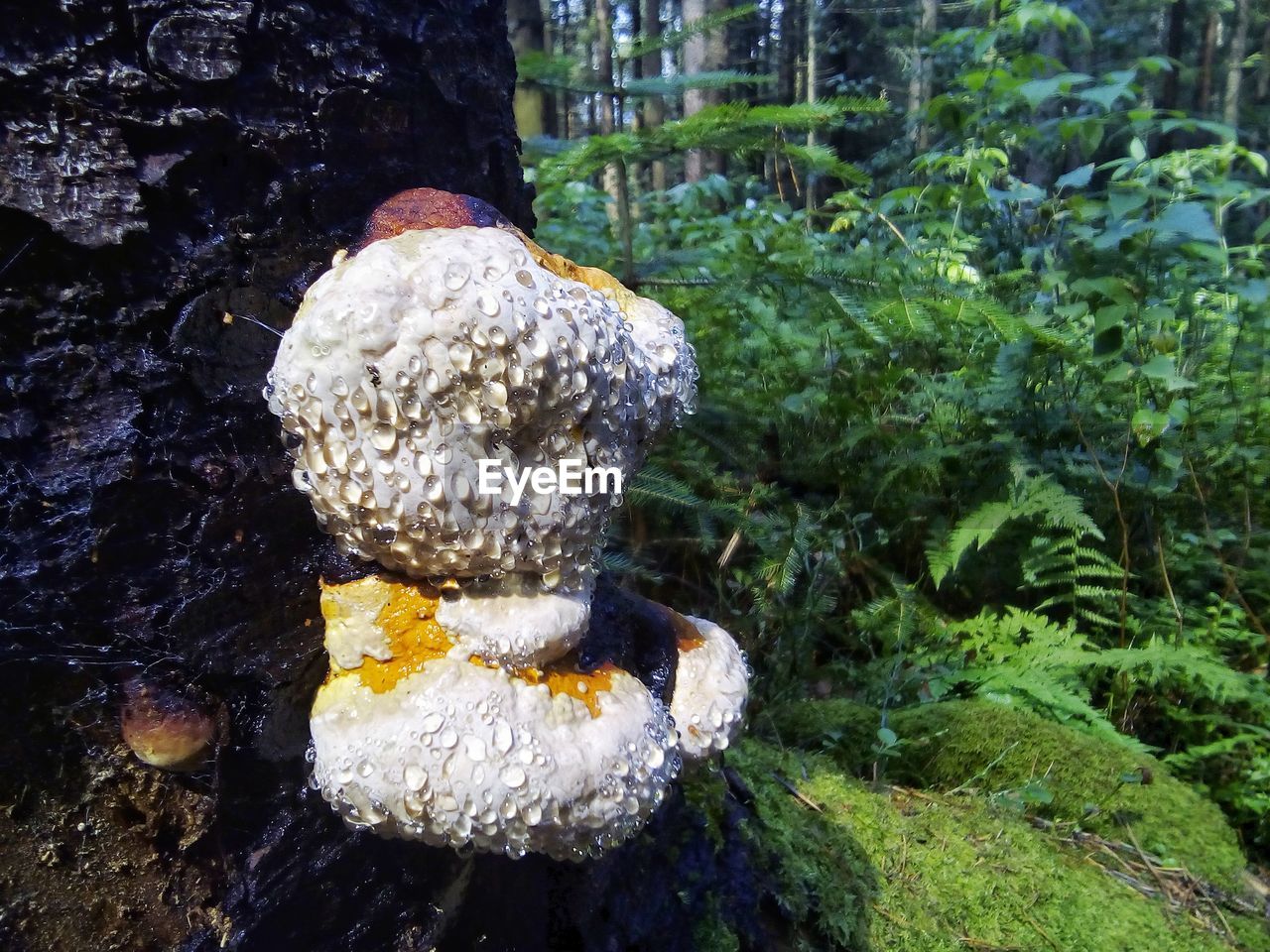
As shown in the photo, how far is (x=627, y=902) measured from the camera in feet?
5.39

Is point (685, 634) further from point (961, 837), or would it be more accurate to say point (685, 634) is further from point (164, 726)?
point (961, 837)

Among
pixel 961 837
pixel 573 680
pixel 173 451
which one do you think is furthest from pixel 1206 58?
pixel 173 451

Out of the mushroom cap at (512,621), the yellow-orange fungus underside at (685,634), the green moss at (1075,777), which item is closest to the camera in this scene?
the mushroom cap at (512,621)

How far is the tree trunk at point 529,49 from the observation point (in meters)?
5.87

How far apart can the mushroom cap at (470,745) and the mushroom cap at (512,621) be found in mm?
17

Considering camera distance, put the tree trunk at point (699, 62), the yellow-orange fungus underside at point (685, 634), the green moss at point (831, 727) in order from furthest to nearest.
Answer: the tree trunk at point (699, 62) → the green moss at point (831, 727) → the yellow-orange fungus underside at point (685, 634)

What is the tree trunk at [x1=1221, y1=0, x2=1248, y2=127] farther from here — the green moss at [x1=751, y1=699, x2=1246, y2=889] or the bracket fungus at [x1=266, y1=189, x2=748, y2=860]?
the bracket fungus at [x1=266, y1=189, x2=748, y2=860]

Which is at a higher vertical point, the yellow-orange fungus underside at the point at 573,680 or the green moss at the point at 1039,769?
the yellow-orange fungus underside at the point at 573,680

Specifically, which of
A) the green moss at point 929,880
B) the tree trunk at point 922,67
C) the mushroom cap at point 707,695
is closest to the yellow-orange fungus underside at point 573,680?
the mushroom cap at point 707,695

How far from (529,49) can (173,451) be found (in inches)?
245

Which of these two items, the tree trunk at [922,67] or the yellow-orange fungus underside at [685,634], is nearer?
the yellow-orange fungus underside at [685,634]

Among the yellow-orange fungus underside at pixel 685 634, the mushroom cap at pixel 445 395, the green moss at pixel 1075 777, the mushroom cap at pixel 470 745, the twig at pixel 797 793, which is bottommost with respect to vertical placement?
the green moss at pixel 1075 777

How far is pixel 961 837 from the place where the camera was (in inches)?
93.1

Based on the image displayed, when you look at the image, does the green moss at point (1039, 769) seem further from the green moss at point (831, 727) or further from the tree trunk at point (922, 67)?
the tree trunk at point (922, 67)
